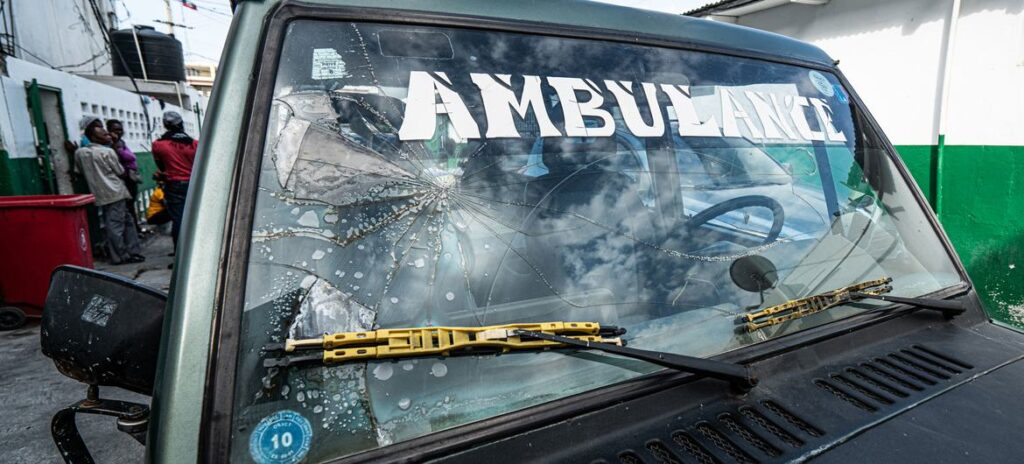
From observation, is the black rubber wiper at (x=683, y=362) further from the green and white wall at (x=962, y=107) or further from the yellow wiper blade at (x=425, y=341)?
the green and white wall at (x=962, y=107)

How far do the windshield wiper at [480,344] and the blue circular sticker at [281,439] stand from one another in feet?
0.30

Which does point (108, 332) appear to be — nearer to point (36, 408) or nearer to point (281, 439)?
point (281, 439)

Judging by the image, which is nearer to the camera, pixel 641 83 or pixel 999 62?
pixel 641 83

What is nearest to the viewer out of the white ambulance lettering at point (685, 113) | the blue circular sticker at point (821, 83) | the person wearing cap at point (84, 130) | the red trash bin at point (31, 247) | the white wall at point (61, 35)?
Result: the white ambulance lettering at point (685, 113)

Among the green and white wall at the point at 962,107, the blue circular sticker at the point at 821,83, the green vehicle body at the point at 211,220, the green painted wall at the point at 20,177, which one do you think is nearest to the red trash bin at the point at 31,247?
the green painted wall at the point at 20,177

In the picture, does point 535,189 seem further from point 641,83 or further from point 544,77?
point 641,83

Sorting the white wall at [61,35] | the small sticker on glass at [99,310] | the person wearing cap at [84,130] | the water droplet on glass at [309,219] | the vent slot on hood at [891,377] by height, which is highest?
the white wall at [61,35]

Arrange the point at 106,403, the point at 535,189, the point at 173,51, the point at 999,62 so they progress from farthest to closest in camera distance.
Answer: the point at 173,51
the point at 999,62
the point at 535,189
the point at 106,403

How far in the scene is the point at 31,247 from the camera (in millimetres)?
4824

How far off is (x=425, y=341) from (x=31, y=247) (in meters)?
5.63

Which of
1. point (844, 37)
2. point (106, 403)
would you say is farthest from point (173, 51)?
point (106, 403)

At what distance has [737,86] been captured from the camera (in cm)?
162

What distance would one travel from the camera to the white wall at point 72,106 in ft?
19.8

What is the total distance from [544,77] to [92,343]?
3.69 ft
